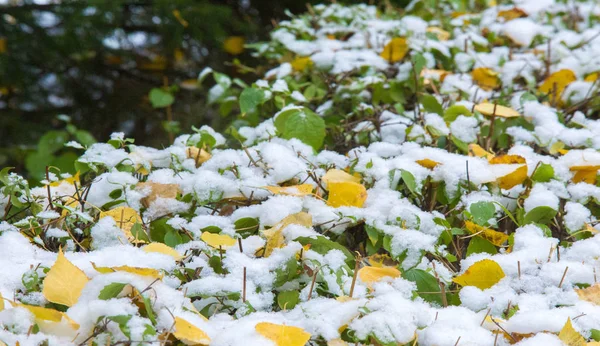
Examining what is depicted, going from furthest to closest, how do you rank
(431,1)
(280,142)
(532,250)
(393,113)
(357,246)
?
1. (431,1)
2. (393,113)
3. (280,142)
4. (357,246)
5. (532,250)

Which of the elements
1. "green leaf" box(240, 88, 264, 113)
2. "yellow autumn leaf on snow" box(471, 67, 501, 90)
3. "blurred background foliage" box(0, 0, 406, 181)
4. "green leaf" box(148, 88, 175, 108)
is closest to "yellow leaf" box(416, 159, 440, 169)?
"green leaf" box(240, 88, 264, 113)

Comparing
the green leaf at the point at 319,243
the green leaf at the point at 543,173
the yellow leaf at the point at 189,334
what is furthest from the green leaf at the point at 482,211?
the yellow leaf at the point at 189,334

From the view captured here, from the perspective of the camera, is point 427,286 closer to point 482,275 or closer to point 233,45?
point 482,275

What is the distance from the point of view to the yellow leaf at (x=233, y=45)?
13.2 ft

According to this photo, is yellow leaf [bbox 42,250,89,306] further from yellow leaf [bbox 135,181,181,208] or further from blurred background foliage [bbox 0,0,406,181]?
blurred background foliage [bbox 0,0,406,181]

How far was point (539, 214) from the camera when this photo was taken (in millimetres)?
1450

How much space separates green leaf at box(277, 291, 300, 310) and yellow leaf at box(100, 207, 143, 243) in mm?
389

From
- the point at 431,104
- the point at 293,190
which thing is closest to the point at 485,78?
the point at 431,104

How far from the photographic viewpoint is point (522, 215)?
4.84 ft

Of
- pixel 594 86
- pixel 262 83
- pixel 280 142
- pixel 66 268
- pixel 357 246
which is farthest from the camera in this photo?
pixel 594 86

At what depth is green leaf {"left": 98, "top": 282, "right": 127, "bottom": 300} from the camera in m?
1.01

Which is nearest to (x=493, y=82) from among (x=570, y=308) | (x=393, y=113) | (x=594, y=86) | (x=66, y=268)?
(x=594, y=86)

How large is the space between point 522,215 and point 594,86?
3.31 feet

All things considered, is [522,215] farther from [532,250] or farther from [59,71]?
[59,71]
